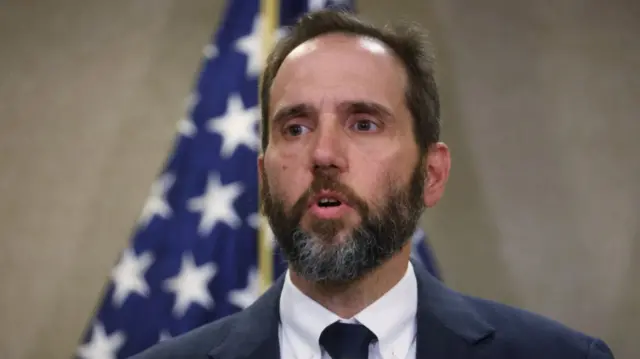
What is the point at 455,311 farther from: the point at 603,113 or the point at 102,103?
the point at 102,103

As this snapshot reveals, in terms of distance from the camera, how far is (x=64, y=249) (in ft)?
5.60

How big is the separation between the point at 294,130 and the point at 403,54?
24 cm

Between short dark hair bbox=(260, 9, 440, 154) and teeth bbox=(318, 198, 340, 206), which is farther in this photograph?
short dark hair bbox=(260, 9, 440, 154)

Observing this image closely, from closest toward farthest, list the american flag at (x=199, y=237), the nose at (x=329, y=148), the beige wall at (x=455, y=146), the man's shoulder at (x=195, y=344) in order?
the nose at (x=329, y=148) → the man's shoulder at (x=195, y=344) → the american flag at (x=199, y=237) → the beige wall at (x=455, y=146)

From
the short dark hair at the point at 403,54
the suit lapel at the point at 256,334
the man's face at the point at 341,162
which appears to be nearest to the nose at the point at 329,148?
the man's face at the point at 341,162

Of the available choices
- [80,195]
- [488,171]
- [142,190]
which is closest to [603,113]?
[488,171]

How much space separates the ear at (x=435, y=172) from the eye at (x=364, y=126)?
132 millimetres

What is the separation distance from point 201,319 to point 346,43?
74 cm

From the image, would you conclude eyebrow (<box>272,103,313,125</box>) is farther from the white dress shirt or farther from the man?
the white dress shirt

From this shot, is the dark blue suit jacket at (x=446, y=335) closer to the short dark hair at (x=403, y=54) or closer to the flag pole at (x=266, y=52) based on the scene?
the short dark hair at (x=403, y=54)

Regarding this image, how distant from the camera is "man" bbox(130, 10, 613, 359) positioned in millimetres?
933

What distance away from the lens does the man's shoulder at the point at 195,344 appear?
1.05 m

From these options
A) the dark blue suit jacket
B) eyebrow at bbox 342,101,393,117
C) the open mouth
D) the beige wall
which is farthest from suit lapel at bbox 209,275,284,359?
the beige wall

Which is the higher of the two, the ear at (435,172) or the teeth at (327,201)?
the teeth at (327,201)
